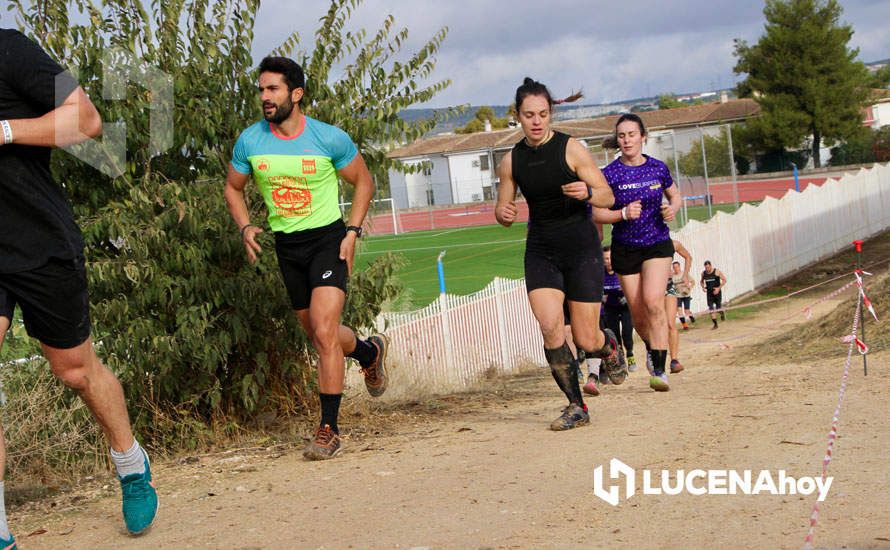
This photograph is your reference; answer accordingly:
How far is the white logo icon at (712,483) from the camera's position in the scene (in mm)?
5402

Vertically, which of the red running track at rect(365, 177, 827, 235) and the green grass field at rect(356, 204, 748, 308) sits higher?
the red running track at rect(365, 177, 827, 235)

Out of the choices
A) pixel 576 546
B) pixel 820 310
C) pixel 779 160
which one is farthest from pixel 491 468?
pixel 779 160

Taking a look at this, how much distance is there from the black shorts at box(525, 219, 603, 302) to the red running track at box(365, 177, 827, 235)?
51614 mm

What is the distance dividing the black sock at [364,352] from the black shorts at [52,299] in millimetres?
3016

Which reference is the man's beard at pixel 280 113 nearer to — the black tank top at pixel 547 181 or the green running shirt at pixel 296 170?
the green running shirt at pixel 296 170

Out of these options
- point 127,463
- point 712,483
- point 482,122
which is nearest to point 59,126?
point 127,463

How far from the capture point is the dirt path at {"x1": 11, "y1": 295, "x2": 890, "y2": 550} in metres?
4.89

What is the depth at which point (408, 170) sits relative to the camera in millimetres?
8961

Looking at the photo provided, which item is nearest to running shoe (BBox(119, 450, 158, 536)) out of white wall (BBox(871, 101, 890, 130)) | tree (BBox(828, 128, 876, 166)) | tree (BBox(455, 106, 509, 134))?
tree (BBox(828, 128, 876, 166))

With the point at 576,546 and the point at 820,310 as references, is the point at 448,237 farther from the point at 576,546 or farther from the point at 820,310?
the point at 576,546

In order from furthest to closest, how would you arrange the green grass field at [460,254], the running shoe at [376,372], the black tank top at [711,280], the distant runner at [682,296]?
1. the green grass field at [460,254]
2. the black tank top at [711,280]
3. the distant runner at [682,296]
4. the running shoe at [376,372]

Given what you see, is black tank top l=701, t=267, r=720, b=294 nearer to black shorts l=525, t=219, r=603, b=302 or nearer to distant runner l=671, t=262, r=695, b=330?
distant runner l=671, t=262, r=695, b=330

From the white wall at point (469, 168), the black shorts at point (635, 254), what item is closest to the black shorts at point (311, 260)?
the black shorts at point (635, 254)

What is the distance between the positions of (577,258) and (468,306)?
935 cm
